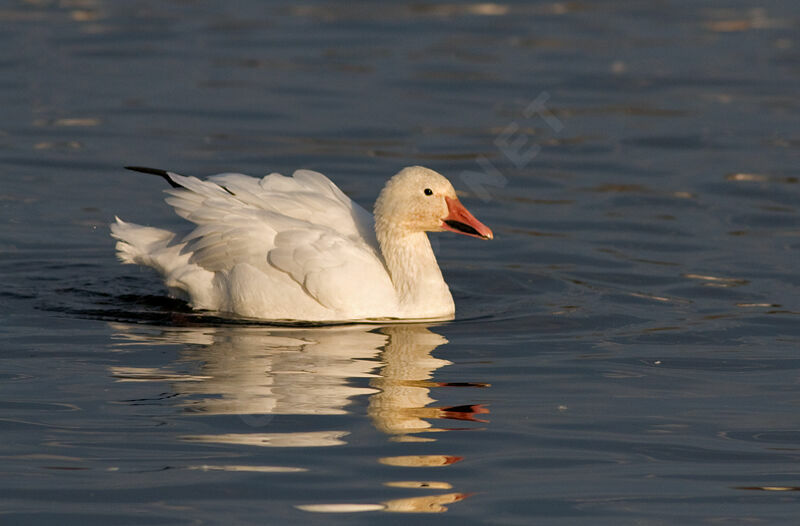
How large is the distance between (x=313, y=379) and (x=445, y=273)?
335 centimetres

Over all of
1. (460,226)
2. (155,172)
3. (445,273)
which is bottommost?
(445,273)

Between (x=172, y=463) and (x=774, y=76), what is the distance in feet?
43.8

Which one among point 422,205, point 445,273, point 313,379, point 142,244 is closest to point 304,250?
point 422,205

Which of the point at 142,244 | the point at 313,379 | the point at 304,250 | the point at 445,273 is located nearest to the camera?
the point at 313,379

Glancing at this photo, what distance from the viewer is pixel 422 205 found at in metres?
9.74

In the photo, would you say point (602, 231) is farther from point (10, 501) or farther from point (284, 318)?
point (10, 501)

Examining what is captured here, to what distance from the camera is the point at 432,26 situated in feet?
68.9

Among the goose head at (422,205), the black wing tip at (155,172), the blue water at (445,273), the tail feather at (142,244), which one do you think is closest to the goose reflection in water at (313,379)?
the blue water at (445,273)

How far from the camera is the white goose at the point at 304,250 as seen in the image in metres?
9.48

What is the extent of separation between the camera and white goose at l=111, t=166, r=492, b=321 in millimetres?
9484

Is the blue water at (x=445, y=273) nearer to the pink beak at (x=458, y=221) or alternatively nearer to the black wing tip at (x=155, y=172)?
the pink beak at (x=458, y=221)

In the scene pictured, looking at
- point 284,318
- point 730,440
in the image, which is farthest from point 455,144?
point 730,440

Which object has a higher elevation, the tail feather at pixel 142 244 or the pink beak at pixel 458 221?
the pink beak at pixel 458 221

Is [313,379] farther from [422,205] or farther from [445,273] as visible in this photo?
[445,273]
